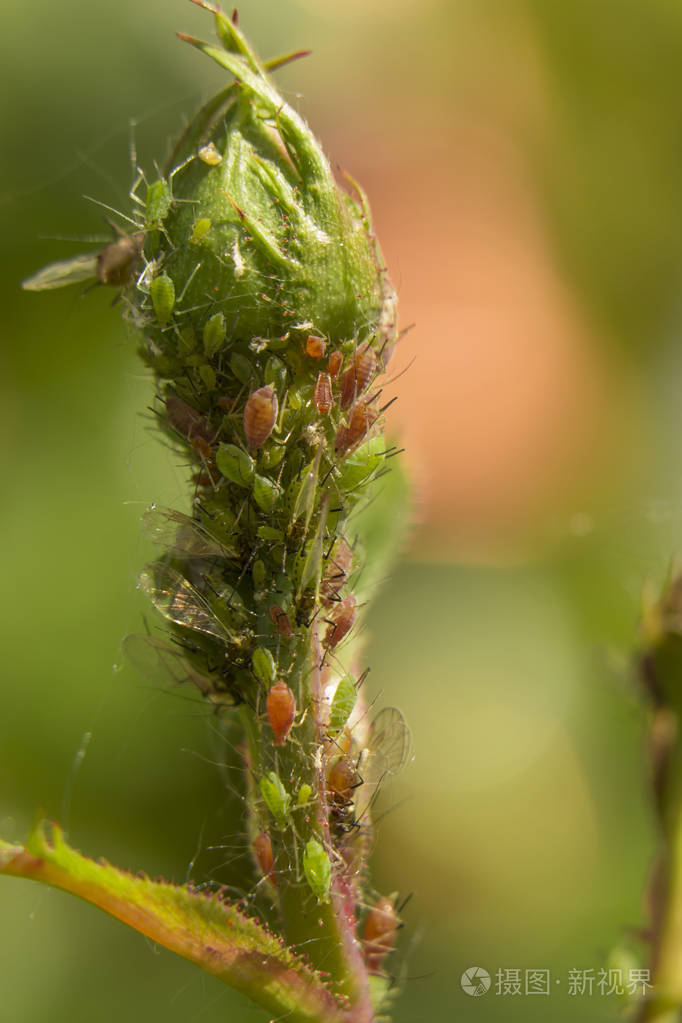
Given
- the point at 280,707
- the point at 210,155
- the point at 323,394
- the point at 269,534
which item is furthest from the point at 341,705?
the point at 210,155

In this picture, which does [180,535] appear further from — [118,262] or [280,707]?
[118,262]

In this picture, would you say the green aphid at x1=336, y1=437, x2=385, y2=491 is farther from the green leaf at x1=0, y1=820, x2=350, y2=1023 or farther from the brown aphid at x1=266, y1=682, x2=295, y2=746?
the green leaf at x1=0, y1=820, x2=350, y2=1023

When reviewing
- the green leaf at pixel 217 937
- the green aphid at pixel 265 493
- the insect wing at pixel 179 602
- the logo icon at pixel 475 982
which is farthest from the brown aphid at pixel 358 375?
the logo icon at pixel 475 982

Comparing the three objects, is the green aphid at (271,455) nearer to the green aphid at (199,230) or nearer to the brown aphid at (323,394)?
the brown aphid at (323,394)

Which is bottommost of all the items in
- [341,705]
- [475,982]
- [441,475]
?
[475,982]

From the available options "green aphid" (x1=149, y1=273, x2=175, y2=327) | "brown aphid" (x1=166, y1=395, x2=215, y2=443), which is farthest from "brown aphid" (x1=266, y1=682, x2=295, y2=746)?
→ "green aphid" (x1=149, y1=273, x2=175, y2=327)

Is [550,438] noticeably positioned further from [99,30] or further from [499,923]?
[99,30]
